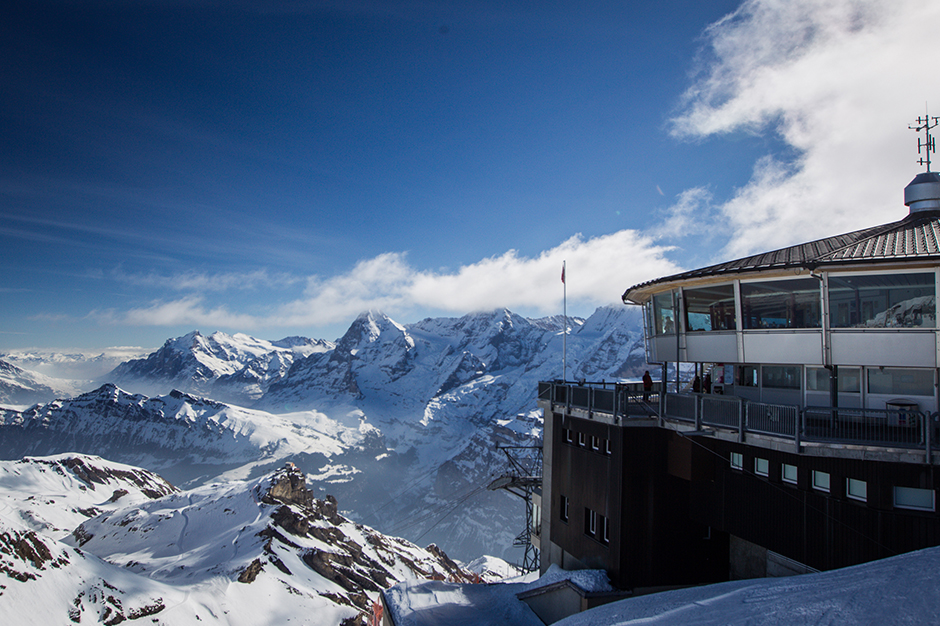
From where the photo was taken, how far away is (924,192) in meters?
17.4

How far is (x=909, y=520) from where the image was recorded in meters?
12.4

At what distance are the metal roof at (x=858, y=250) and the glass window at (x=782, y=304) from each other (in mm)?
742

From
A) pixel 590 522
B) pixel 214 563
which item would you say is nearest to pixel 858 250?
pixel 590 522

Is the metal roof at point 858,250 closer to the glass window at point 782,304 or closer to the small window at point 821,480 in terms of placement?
the glass window at point 782,304

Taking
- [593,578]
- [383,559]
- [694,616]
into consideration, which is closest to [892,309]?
[694,616]

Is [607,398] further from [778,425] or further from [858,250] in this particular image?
[858,250]

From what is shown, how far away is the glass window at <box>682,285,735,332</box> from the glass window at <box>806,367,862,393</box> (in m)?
2.73

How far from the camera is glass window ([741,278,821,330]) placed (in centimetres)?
1498

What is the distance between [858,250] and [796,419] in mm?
5547

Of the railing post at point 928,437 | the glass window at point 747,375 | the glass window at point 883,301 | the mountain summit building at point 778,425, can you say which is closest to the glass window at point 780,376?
the mountain summit building at point 778,425

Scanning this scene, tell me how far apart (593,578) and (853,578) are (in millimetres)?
10592

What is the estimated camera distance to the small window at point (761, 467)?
15.5 meters

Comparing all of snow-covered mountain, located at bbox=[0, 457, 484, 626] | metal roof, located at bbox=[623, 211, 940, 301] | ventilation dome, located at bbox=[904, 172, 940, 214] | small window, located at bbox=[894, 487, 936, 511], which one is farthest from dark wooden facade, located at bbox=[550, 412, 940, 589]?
snow-covered mountain, located at bbox=[0, 457, 484, 626]

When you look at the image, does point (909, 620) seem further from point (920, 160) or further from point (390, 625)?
point (920, 160)
